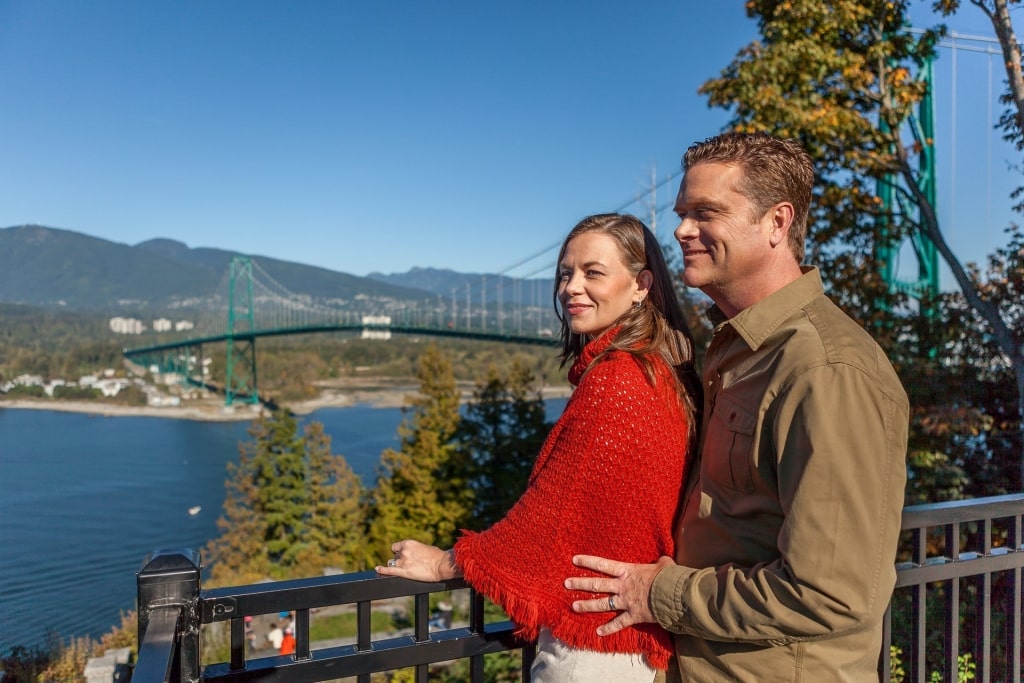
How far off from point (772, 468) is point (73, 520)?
8.10m

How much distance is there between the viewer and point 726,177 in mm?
978

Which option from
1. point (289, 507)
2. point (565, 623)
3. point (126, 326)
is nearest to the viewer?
point (565, 623)

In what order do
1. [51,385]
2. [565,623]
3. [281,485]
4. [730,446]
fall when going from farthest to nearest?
[281,485], [51,385], [565,623], [730,446]

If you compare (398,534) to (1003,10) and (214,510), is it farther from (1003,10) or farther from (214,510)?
(1003,10)

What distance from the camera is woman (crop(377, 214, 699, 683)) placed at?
1018 millimetres

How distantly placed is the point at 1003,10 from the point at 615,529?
16.5 ft

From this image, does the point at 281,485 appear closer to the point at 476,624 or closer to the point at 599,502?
the point at 476,624

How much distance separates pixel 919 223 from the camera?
20.1 feet

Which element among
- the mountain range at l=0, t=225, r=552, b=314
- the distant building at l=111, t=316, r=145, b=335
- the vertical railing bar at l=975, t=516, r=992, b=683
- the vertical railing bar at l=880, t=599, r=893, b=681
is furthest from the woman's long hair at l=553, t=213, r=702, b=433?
the distant building at l=111, t=316, r=145, b=335

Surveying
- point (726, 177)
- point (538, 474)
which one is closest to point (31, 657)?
point (538, 474)

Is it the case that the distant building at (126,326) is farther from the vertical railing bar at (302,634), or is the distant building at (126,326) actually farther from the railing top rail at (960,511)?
the railing top rail at (960,511)

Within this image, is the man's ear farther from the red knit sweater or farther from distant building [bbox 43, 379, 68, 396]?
distant building [bbox 43, 379, 68, 396]

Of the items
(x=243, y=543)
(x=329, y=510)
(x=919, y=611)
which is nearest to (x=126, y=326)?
(x=243, y=543)

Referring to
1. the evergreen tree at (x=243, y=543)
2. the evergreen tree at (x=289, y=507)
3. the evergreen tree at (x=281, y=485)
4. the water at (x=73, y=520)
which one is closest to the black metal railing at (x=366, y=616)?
the water at (x=73, y=520)
